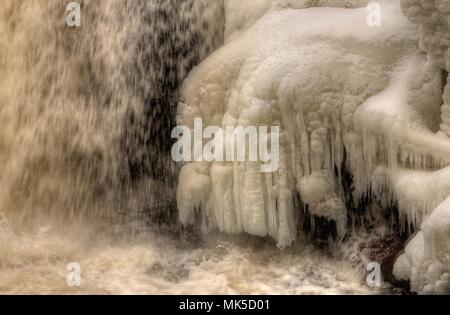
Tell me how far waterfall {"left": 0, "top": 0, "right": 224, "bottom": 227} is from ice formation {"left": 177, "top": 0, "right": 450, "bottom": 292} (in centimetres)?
55

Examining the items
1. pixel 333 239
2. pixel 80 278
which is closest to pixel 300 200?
pixel 333 239

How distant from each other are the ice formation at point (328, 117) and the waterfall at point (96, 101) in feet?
1.81

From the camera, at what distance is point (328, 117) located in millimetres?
3848

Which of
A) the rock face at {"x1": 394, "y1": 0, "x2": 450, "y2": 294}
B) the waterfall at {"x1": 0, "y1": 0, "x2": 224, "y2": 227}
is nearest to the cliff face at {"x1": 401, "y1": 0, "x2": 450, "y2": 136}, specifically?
the rock face at {"x1": 394, "y1": 0, "x2": 450, "y2": 294}

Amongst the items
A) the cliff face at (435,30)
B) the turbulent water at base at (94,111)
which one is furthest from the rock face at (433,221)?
the turbulent water at base at (94,111)

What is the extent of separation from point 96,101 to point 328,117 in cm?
189

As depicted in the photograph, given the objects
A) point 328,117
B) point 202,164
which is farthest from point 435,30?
point 202,164

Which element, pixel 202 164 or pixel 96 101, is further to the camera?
pixel 96 101

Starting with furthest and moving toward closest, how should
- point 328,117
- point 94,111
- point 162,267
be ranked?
point 94,111 < point 162,267 < point 328,117

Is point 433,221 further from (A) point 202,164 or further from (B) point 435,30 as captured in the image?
(A) point 202,164

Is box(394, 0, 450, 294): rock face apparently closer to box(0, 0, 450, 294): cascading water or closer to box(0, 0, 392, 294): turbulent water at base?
box(0, 0, 450, 294): cascading water

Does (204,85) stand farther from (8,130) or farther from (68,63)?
(8,130)

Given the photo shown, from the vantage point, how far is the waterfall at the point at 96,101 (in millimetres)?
4711

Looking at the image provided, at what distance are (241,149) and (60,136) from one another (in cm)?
160
